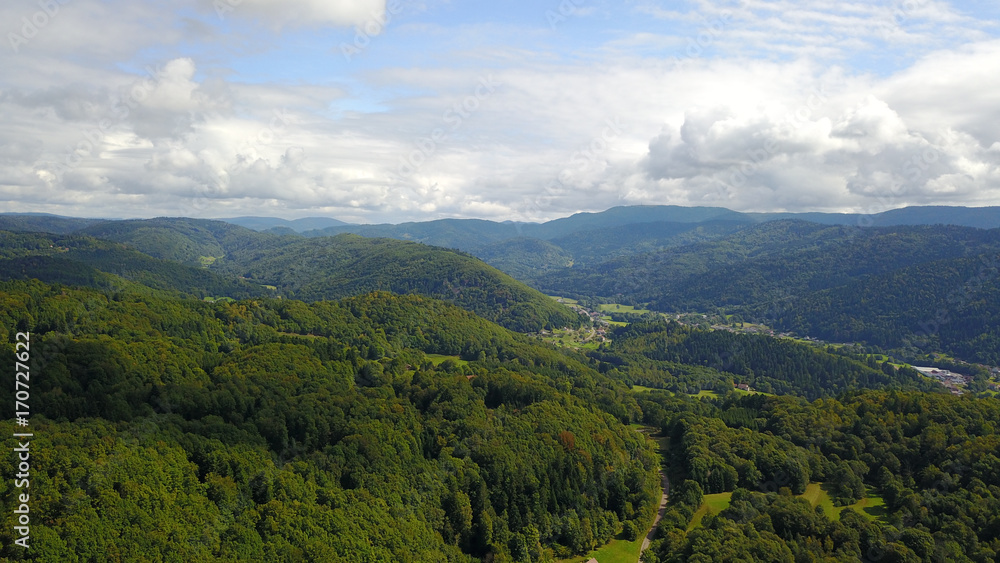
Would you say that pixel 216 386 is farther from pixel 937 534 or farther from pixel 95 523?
pixel 937 534

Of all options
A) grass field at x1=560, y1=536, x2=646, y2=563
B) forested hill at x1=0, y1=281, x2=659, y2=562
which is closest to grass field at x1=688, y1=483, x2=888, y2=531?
forested hill at x1=0, y1=281, x2=659, y2=562

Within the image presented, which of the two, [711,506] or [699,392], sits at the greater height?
[711,506]

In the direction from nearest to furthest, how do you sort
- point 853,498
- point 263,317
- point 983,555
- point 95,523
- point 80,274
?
point 95,523 → point 983,555 → point 853,498 → point 263,317 → point 80,274

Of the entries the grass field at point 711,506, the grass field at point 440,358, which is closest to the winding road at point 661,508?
Answer: the grass field at point 711,506

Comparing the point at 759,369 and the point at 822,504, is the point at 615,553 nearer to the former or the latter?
the point at 822,504

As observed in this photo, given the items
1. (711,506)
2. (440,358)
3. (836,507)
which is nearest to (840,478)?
(836,507)

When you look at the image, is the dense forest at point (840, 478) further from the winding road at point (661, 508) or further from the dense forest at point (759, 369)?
the dense forest at point (759, 369)

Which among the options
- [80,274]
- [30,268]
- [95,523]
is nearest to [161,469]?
[95,523]

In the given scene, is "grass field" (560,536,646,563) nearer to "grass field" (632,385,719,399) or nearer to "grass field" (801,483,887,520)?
"grass field" (801,483,887,520)
